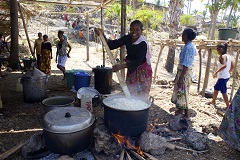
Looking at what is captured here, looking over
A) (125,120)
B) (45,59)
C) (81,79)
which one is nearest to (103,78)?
(81,79)

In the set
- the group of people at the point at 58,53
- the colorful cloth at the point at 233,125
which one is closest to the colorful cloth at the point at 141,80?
the colorful cloth at the point at 233,125

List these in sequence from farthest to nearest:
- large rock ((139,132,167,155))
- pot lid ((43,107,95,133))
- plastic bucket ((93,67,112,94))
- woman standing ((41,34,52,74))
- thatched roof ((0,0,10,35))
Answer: thatched roof ((0,0,10,35)) → woman standing ((41,34,52,74)) → plastic bucket ((93,67,112,94)) → large rock ((139,132,167,155)) → pot lid ((43,107,95,133))

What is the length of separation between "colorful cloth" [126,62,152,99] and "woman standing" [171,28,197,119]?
0.79 meters

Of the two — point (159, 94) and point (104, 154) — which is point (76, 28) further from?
point (104, 154)

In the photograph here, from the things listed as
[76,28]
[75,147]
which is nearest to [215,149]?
[75,147]

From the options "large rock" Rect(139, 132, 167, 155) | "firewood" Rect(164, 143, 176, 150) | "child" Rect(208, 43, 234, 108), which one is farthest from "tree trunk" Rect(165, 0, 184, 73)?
Answer: "large rock" Rect(139, 132, 167, 155)

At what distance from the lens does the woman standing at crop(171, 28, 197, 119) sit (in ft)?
13.3

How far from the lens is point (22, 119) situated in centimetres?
429

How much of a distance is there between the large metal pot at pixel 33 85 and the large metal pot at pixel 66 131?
2476 millimetres

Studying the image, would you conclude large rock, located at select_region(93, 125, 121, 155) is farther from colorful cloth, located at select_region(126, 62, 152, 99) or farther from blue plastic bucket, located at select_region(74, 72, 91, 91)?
blue plastic bucket, located at select_region(74, 72, 91, 91)

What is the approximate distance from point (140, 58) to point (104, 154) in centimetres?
163

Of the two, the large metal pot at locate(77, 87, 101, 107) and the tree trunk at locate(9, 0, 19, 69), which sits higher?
the tree trunk at locate(9, 0, 19, 69)

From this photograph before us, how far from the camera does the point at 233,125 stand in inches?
132

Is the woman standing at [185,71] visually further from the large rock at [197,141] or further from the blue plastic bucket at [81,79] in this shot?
the blue plastic bucket at [81,79]
